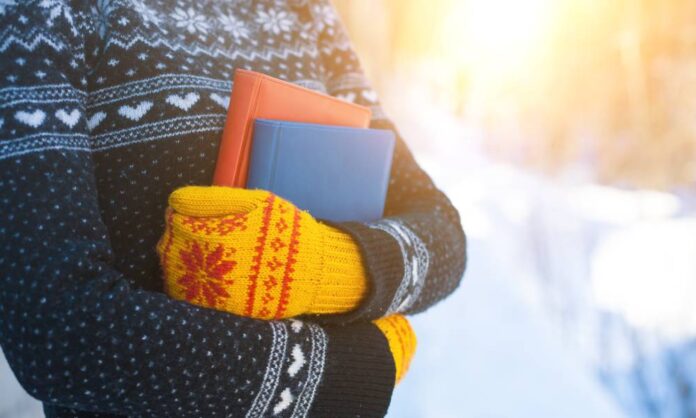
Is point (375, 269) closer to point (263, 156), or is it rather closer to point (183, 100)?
point (263, 156)

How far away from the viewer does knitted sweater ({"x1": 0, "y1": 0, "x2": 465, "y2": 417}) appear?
1.44 ft

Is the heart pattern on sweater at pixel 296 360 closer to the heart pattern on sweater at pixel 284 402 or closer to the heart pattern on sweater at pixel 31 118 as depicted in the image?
the heart pattern on sweater at pixel 284 402

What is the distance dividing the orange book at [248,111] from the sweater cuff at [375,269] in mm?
108

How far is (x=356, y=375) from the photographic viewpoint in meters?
0.54

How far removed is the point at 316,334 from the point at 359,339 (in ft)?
0.16

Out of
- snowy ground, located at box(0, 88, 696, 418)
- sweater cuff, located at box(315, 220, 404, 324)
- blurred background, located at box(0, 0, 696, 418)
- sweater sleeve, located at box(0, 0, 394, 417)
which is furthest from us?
blurred background, located at box(0, 0, 696, 418)

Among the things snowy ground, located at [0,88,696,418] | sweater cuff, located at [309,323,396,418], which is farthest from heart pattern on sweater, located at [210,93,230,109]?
snowy ground, located at [0,88,696,418]

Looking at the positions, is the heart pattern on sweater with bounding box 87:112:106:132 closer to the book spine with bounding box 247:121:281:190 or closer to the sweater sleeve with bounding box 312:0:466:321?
the book spine with bounding box 247:121:281:190

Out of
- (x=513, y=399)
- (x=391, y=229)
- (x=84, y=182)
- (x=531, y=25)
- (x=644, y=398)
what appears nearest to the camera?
(x=84, y=182)

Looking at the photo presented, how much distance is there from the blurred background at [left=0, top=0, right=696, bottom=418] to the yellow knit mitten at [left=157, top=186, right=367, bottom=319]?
2.00 ft

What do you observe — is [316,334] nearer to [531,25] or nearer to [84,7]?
[84,7]

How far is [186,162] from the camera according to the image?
0.58 metres

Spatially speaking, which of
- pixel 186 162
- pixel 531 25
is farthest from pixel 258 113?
pixel 531 25

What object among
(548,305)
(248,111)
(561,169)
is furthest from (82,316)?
(561,169)
